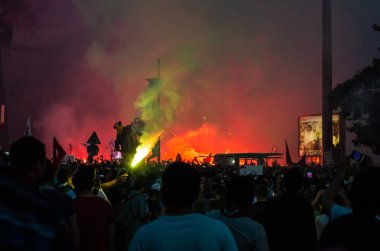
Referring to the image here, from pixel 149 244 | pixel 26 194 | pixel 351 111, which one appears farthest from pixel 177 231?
pixel 351 111

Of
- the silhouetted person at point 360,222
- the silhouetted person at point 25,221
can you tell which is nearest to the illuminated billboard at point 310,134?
the silhouetted person at point 360,222

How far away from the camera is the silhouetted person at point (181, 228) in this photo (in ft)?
10.7

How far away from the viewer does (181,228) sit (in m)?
3.30

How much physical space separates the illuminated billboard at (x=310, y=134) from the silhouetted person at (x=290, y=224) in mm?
78026

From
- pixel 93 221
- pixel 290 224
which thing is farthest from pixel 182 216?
pixel 93 221

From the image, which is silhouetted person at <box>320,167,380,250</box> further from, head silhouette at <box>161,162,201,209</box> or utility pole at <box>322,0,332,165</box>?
utility pole at <box>322,0,332,165</box>

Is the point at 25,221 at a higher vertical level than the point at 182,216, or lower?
higher

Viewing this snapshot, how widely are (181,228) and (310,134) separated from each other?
278 feet

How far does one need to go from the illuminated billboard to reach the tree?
36.9 metres

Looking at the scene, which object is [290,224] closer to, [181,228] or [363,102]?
[181,228]

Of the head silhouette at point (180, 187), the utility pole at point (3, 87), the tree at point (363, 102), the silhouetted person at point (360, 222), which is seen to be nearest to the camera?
the silhouetted person at point (360, 222)

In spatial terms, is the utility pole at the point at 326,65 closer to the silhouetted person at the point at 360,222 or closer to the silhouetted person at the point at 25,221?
the silhouetted person at the point at 360,222

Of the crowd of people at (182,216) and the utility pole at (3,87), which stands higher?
the utility pole at (3,87)

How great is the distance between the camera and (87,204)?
600cm
